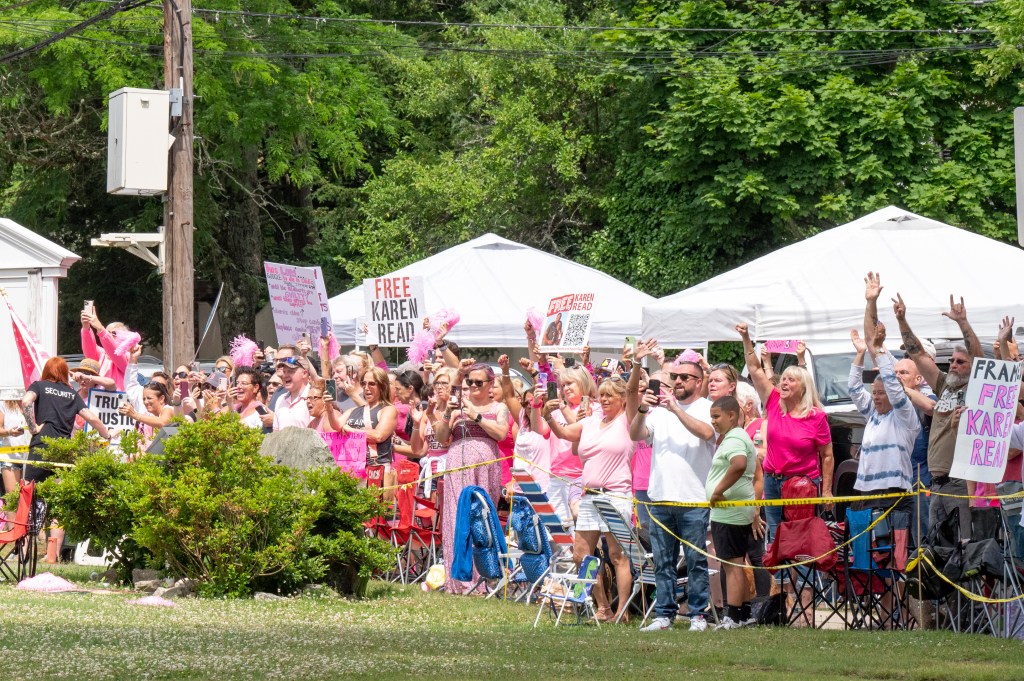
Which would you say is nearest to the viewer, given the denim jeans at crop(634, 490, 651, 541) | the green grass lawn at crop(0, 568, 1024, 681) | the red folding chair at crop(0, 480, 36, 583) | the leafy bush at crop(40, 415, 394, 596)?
the green grass lawn at crop(0, 568, 1024, 681)

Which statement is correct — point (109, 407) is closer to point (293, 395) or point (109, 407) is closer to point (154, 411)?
point (154, 411)

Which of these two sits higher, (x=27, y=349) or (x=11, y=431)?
(x=27, y=349)

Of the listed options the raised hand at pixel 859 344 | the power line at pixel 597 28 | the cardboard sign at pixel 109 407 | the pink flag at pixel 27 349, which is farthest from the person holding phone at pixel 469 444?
the power line at pixel 597 28

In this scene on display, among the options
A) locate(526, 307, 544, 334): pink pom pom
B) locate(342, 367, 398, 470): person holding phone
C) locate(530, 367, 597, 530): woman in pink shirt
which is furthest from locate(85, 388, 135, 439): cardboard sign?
locate(530, 367, 597, 530): woman in pink shirt

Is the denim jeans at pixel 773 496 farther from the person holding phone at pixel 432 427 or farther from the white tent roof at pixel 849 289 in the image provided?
the person holding phone at pixel 432 427

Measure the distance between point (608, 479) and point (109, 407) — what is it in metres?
6.40

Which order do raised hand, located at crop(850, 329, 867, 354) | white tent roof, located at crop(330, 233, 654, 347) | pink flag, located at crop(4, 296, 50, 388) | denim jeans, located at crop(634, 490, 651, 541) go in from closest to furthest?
denim jeans, located at crop(634, 490, 651, 541) → raised hand, located at crop(850, 329, 867, 354) → pink flag, located at crop(4, 296, 50, 388) → white tent roof, located at crop(330, 233, 654, 347)

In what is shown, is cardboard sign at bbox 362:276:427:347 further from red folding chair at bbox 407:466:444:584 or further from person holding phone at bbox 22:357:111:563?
person holding phone at bbox 22:357:111:563

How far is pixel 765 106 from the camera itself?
92.2 feet

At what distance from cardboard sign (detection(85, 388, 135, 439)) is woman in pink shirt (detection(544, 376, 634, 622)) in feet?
19.0

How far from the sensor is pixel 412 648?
31.1ft

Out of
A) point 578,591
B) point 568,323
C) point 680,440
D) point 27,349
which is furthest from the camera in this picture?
point 27,349

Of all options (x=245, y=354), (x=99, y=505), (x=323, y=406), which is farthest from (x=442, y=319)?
(x=99, y=505)

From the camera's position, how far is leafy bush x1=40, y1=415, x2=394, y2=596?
39.0 feet
